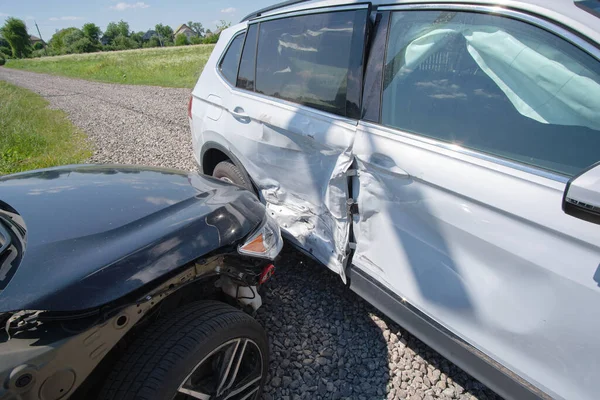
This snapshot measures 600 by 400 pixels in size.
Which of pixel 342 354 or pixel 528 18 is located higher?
pixel 528 18

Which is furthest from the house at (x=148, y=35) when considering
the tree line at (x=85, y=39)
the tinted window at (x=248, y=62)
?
the tinted window at (x=248, y=62)

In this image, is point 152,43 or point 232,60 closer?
point 232,60

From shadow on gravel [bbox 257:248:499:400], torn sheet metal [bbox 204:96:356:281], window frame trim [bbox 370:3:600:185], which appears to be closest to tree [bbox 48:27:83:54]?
torn sheet metal [bbox 204:96:356:281]

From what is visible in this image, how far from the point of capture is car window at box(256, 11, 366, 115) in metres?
2.00

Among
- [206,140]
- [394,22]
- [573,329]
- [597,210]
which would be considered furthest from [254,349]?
[206,140]

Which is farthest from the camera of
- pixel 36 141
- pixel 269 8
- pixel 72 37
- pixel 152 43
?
pixel 152 43

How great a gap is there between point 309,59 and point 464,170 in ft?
4.38

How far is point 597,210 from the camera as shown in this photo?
0.95 metres

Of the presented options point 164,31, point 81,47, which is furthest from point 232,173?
point 164,31

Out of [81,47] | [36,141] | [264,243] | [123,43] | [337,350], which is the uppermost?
[264,243]

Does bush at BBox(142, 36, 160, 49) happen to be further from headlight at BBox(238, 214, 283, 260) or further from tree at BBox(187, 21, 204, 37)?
headlight at BBox(238, 214, 283, 260)

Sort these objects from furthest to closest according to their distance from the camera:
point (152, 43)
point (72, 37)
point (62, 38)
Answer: point (152, 43)
point (62, 38)
point (72, 37)

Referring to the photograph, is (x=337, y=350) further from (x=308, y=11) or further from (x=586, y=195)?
(x=308, y=11)

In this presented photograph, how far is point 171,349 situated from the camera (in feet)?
4.22
